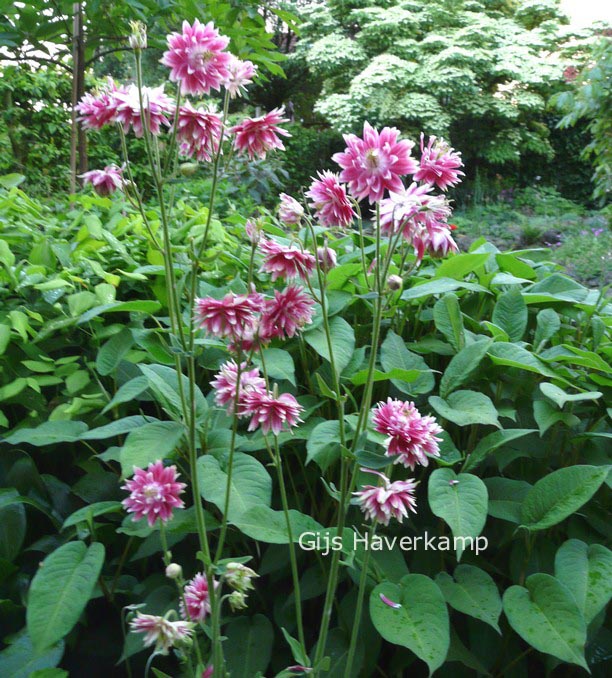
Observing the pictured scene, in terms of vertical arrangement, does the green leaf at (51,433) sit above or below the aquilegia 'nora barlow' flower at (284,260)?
below

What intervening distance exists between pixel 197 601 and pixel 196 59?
0.76 m

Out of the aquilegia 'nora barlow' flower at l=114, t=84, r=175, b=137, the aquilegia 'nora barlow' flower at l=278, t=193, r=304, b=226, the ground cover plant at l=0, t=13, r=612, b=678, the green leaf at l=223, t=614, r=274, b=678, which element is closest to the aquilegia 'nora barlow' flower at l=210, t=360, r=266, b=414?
Result: the ground cover plant at l=0, t=13, r=612, b=678

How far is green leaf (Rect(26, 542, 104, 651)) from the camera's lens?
0.91 meters

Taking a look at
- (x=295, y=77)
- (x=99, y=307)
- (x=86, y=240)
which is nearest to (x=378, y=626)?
(x=99, y=307)

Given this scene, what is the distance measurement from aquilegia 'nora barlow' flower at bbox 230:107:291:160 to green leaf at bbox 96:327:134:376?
67 cm

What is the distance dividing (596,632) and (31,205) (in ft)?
6.79

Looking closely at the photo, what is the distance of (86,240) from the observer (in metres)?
1.74

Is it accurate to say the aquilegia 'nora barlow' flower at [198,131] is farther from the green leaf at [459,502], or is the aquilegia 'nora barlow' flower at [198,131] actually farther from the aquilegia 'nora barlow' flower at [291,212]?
the green leaf at [459,502]

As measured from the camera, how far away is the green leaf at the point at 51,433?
1.17 metres

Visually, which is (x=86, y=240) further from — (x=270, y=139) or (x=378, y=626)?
(x=378, y=626)

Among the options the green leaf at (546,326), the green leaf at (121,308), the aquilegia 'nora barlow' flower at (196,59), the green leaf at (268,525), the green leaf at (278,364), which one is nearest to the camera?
the aquilegia 'nora barlow' flower at (196,59)

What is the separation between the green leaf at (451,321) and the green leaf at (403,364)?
0.30 feet

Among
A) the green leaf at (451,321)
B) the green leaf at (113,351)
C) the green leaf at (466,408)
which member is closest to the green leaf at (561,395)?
the green leaf at (466,408)

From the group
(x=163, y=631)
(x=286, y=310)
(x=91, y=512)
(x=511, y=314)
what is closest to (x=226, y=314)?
(x=286, y=310)
